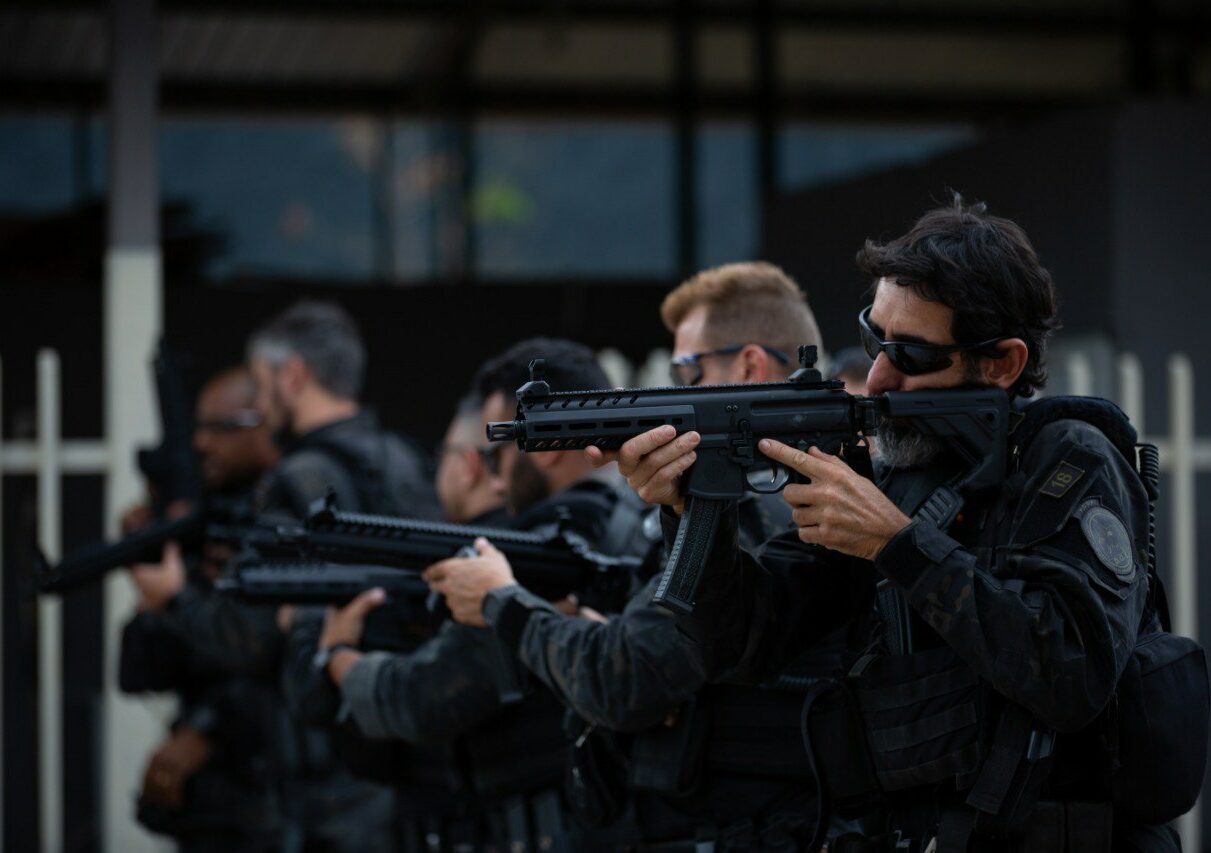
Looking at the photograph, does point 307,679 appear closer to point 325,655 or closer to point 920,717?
point 325,655

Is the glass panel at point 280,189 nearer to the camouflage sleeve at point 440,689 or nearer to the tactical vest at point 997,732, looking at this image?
the camouflage sleeve at point 440,689

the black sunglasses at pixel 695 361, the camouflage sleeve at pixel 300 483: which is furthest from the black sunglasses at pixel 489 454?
the camouflage sleeve at pixel 300 483

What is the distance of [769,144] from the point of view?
9.72 metres

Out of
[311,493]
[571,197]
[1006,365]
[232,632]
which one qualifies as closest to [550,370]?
[1006,365]

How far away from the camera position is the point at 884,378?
2760 millimetres

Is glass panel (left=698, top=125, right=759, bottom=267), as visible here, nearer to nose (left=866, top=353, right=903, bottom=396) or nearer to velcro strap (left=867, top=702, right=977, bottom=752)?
nose (left=866, top=353, right=903, bottom=396)

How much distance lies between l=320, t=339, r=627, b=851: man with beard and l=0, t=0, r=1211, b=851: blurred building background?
3.39 m

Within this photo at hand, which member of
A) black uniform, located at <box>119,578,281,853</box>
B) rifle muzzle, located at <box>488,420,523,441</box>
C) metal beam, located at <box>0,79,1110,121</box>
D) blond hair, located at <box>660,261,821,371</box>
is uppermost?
metal beam, located at <box>0,79,1110,121</box>

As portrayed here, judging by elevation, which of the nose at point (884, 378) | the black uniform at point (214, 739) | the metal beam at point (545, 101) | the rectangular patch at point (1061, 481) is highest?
the metal beam at point (545, 101)

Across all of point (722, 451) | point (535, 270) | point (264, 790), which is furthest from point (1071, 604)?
point (535, 270)

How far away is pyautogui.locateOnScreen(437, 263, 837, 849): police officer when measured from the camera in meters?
3.24

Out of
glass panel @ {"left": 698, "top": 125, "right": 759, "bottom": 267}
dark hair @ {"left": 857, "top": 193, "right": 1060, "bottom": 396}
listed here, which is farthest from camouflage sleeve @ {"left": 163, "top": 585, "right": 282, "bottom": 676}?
glass panel @ {"left": 698, "top": 125, "right": 759, "bottom": 267}

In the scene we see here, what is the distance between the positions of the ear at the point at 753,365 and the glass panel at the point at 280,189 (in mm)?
5800

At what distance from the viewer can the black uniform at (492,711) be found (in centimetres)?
382
